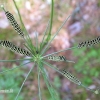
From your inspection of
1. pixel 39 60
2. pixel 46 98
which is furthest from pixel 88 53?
pixel 39 60

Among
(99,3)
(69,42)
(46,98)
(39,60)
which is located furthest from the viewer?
(99,3)

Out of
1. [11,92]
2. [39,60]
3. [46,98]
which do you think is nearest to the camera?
[39,60]

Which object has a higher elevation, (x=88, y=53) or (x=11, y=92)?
(x=88, y=53)

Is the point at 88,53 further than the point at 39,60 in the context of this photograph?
Yes

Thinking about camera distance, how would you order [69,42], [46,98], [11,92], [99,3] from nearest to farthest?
[11,92], [46,98], [69,42], [99,3]

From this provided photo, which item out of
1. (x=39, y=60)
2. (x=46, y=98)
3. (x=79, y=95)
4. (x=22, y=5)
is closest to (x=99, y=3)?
(x=22, y=5)

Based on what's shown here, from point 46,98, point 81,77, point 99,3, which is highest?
point 99,3

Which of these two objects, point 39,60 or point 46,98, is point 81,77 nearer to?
point 46,98

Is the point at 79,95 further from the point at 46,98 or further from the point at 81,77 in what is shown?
the point at 46,98

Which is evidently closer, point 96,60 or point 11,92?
point 11,92
